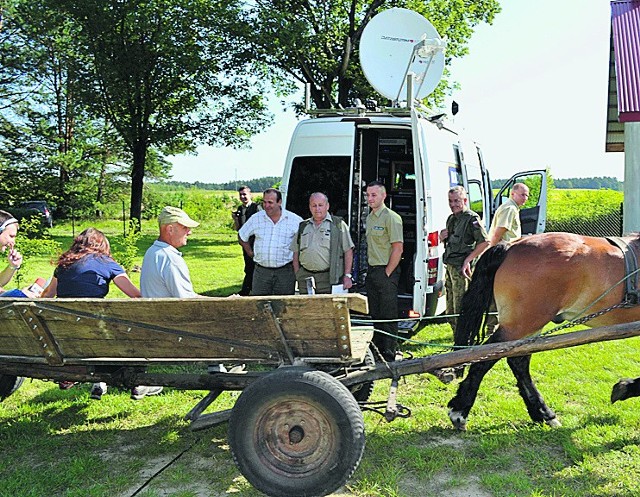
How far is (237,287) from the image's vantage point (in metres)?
11.0

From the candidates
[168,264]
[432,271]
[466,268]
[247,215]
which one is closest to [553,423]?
[432,271]

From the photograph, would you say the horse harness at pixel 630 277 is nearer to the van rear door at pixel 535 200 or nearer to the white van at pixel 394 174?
the white van at pixel 394 174

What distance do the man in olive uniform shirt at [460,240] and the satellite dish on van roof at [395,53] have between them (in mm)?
1758

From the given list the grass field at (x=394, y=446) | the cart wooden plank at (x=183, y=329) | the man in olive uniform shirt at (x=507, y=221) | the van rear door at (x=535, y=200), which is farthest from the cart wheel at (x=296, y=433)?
the van rear door at (x=535, y=200)

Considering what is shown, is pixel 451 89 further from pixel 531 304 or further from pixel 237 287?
pixel 531 304

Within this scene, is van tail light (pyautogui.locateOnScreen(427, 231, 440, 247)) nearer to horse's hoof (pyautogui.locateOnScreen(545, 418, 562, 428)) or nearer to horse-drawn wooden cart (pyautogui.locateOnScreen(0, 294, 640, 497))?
horse's hoof (pyautogui.locateOnScreen(545, 418, 562, 428))

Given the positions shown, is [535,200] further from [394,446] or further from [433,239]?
[394,446]

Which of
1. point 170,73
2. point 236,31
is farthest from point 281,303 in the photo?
point 170,73

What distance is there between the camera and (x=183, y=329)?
329 cm

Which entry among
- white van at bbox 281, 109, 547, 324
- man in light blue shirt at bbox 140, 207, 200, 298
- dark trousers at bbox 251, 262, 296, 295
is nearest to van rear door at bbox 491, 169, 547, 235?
white van at bbox 281, 109, 547, 324

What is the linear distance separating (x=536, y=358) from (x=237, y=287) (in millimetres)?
6203

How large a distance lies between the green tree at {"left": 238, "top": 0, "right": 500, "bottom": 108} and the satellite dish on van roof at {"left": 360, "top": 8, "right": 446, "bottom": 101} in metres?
11.7

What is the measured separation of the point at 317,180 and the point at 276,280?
1.61 meters

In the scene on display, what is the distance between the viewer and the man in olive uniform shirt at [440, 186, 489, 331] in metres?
6.18
